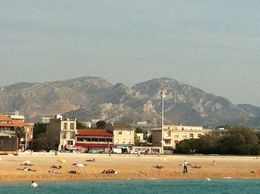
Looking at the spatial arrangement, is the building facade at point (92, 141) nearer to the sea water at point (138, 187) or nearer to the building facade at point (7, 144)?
the building facade at point (7, 144)

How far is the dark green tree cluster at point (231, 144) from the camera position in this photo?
10688cm

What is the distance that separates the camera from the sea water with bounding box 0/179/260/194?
4344 cm

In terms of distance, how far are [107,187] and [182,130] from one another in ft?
324

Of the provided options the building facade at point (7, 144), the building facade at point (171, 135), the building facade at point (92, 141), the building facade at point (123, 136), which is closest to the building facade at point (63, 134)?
the building facade at point (92, 141)

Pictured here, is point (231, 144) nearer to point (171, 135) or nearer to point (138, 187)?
point (171, 135)

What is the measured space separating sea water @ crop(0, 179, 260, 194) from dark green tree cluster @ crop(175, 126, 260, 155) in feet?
168

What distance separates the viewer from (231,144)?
108 meters

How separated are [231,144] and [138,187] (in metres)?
62.4

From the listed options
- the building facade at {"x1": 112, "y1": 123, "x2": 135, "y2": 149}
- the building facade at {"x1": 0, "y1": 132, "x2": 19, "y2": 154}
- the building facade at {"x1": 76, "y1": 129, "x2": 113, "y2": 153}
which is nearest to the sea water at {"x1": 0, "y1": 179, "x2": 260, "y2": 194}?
the building facade at {"x1": 0, "y1": 132, "x2": 19, "y2": 154}

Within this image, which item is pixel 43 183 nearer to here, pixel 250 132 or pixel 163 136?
pixel 250 132

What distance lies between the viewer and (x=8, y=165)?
5825 centimetres

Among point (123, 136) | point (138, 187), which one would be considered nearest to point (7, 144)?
point (138, 187)

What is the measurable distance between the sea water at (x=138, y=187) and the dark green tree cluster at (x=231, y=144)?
51161mm

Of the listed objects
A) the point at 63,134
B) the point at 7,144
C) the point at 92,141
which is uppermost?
the point at 63,134
